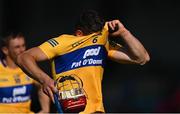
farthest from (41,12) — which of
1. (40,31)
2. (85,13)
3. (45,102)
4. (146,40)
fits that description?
(85,13)

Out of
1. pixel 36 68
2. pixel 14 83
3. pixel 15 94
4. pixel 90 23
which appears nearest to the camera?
pixel 36 68

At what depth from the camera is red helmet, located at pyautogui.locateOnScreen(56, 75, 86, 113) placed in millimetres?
7602

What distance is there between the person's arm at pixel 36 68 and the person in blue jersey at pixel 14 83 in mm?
2491

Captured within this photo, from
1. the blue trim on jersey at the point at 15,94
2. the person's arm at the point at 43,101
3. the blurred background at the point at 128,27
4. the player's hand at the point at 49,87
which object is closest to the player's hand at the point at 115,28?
the player's hand at the point at 49,87

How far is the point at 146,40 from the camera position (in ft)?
51.1

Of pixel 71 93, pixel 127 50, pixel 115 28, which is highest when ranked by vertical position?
pixel 115 28

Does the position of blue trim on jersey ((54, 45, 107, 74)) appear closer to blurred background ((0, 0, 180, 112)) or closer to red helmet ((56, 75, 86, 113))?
red helmet ((56, 75, 86, 113))

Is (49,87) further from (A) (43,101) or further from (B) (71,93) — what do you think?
(A) (43,101)

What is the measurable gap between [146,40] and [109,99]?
1251 mm

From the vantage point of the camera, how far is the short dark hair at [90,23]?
771 cm

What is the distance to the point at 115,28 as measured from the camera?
768 cm

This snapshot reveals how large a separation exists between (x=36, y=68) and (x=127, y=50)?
3.51 ft

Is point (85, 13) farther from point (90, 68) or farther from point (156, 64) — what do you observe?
point (156, 64)

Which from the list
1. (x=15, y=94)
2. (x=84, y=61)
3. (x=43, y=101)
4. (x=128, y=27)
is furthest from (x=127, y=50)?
(x=128, y=27)
